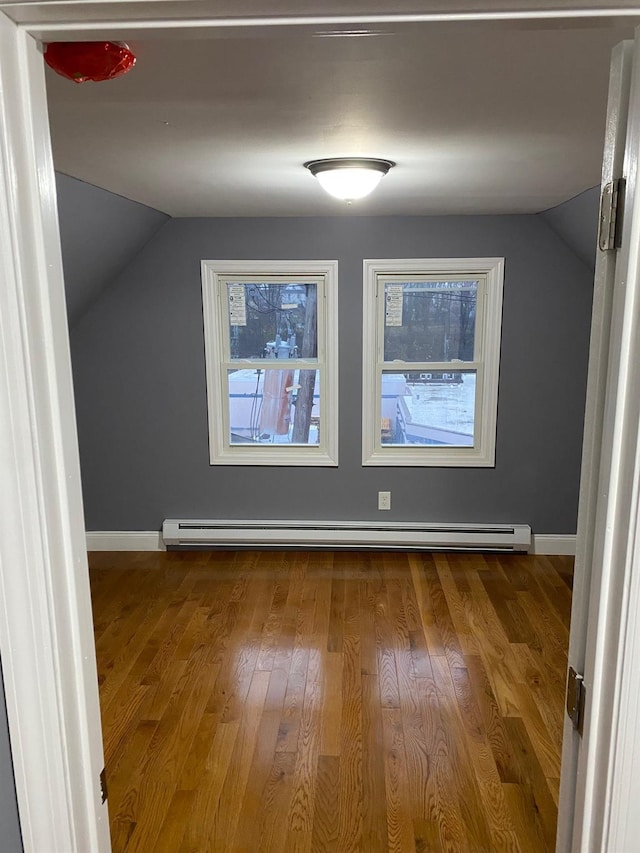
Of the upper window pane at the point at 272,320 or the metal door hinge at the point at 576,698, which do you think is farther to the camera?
the upper window pane at the point at 272,320

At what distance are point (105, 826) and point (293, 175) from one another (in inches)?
89.1

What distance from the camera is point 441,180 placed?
268 centimetres

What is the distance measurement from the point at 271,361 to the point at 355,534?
1.28 m

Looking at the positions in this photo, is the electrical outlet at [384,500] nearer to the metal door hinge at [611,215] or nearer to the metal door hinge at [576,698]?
the metal door hinge at [576,698]

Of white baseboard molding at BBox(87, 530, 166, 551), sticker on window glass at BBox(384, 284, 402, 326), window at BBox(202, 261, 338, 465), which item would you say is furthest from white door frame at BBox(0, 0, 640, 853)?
white baseboard molding at BBox(87, 530, 166, 551)

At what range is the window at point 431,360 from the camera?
401 cm

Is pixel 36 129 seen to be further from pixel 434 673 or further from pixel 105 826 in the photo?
pixel 434 673

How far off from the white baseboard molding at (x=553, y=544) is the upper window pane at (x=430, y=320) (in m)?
1.29

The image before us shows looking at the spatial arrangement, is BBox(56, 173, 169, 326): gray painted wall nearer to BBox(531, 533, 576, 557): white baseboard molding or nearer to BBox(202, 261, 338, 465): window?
BBox(202, 261, 338, 465): window

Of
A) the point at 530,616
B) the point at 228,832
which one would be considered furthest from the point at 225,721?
the point at 530,616

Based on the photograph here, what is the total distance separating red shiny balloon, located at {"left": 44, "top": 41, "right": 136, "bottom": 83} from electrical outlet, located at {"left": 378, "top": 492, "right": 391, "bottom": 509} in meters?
3.49

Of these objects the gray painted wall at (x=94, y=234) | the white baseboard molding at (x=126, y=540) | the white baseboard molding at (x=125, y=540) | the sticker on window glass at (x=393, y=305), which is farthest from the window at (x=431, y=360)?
the white baseboard molding at (x=125, y=540)

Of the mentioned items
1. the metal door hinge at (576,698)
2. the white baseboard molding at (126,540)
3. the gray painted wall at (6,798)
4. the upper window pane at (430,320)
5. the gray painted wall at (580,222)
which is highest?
the gray painted wall at (580,222)

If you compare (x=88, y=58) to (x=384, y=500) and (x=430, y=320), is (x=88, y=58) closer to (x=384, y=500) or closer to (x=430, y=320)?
(x=430, y=320)
